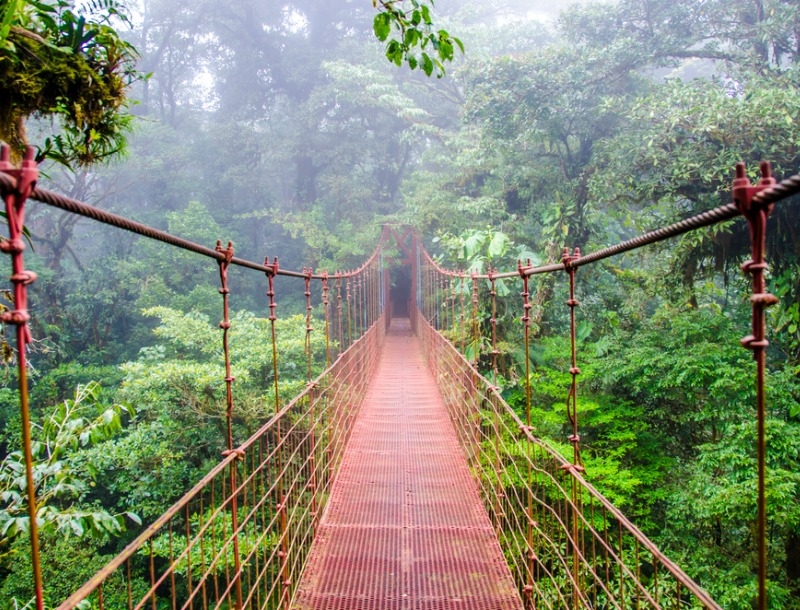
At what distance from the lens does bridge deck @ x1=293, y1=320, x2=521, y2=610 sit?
6.05 feet

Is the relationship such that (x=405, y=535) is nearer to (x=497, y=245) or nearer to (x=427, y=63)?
(x=427, y=63)

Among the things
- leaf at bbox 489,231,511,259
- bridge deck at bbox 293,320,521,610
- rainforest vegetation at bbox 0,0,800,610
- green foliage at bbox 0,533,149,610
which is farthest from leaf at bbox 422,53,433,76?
green foliage at bbox 0,533,149,610

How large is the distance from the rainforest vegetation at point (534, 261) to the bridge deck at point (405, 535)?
2.57ft

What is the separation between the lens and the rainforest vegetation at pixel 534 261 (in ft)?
6.14

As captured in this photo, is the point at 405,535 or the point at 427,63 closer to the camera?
the point at 427,63

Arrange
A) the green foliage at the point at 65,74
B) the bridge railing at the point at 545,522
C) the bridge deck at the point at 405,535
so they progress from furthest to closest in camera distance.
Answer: the bridge deck at the point at 405,535, the green foliage at the point at 65,74, the bridge railing at the point at 545,522

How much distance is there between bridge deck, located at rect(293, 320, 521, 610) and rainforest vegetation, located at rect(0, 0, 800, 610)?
78 centimetres

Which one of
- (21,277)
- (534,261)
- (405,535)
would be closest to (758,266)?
(21,277)

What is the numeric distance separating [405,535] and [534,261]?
4.33 metres

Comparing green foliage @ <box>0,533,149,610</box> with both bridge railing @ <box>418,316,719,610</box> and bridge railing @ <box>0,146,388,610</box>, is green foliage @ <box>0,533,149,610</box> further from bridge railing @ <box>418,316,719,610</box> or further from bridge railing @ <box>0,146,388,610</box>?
bridge railing @ <box>418,316,719,610</box>

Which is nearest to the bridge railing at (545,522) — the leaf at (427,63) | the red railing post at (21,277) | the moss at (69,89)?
the red railing post at (21,277)

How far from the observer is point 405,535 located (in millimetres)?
2289

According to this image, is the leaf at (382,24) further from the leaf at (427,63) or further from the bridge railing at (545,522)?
the bridge railing at (545,522)

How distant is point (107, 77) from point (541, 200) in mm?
6165
